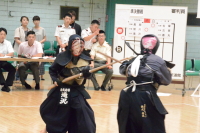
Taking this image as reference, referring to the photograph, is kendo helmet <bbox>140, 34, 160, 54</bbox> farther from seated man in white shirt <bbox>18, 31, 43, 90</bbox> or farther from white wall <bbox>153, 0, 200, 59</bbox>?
white wall <bbox>153, 0, 200, 59</bbox>

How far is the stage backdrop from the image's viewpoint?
9.97m

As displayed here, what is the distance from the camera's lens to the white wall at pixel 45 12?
48.0 feet

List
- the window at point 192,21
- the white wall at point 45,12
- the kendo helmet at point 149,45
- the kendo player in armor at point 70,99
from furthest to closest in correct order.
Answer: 1. the window at point 192,21
2. the white wall at point 45,12
3. the kendo player in armor at point 70,99
4. the kendo helmet at point 149,45

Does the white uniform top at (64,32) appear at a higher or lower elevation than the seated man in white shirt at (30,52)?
higher

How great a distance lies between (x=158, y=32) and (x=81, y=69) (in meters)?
5.49

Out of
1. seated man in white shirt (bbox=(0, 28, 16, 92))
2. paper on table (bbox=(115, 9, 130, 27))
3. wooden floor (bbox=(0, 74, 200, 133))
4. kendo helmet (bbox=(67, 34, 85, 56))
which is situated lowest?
wooden floor (bbox=(0, 74, 200, 133))

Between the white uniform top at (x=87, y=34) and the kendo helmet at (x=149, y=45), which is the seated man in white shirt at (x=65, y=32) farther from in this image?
the kendo helmet at (x=149, y=45)

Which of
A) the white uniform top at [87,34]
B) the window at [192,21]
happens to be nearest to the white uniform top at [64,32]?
the white uniform top at [87,34]

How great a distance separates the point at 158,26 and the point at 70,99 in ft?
18.8

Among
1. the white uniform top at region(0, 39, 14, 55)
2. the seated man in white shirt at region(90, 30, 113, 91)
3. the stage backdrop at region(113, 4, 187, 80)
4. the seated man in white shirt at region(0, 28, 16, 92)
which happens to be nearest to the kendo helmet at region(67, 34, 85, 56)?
the seated man in white shirt at region(0, 28, 16, 92)

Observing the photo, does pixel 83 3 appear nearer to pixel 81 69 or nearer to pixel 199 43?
pixel 199 43

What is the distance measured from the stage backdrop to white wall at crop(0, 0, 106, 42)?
5.65 metres

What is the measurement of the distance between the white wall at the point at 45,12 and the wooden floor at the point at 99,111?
5068mm

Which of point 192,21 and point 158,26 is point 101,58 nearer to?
point 158,26
